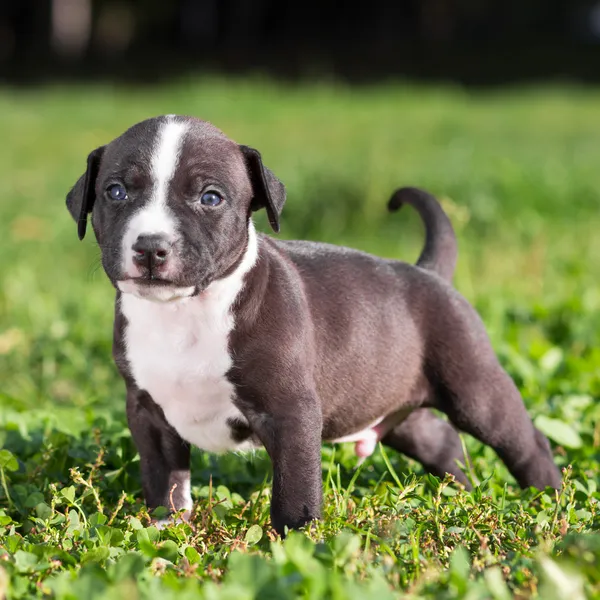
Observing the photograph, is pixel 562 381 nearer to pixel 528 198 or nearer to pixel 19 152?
pixel 528 198

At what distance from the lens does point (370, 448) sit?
12.1ft

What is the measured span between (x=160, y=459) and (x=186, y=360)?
1.60 feet

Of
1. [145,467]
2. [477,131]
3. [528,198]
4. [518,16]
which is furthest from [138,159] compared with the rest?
[518,16]

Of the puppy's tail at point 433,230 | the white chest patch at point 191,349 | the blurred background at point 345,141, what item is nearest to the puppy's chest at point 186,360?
the white chest patch at point 191,349

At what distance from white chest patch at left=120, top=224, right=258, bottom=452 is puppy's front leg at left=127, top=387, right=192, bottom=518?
19 cm

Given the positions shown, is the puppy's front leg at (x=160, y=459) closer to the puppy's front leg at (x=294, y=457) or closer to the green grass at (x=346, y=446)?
the green grass at (x=346, y=446)

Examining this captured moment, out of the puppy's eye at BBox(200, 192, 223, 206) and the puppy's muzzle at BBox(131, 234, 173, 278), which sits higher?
the puppy's eye at BBox(200, 192, 223, 206)

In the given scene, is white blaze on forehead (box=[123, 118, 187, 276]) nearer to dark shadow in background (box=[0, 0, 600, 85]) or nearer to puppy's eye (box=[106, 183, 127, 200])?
puppy's eye (box=[106, 183, 127, 200])

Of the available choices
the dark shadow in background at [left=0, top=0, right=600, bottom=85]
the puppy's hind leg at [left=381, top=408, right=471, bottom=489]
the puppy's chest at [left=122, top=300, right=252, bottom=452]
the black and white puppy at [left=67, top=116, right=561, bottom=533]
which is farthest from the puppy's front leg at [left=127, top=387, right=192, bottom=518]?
the dark shadow in background at [left=0, top=0, right=600, bottom=85]

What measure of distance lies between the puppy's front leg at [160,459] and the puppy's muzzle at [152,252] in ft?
2.13

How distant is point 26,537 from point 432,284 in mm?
1526

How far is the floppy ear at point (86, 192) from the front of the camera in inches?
124

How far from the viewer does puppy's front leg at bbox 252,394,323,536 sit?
306 centimetres

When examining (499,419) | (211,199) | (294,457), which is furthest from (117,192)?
(499,419)
